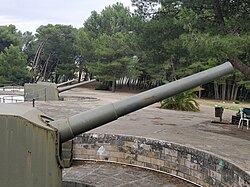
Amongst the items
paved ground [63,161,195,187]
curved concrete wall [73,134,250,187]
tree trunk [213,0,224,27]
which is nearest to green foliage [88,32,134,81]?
tree trunk [213,0,224,27]

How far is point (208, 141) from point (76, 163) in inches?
142

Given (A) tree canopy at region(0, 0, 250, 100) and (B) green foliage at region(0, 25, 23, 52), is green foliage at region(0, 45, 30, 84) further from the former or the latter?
(B) green foliage at region(0, 25, 23, 52)

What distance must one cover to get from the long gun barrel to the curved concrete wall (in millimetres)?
1881

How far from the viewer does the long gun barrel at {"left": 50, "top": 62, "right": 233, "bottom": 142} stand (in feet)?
12.4

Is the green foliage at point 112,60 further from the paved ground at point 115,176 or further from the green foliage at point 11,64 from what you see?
the paved ground at point 115,176

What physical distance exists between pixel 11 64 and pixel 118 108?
105 ft

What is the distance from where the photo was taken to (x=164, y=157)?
23.9 ft

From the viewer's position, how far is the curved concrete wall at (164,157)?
19.1ft

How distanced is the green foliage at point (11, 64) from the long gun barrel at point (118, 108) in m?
31.2

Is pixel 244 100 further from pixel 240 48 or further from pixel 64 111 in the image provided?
pixel 240 48

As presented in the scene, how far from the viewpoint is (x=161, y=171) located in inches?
288

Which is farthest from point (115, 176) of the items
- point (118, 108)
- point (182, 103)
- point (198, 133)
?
point (182, 103)

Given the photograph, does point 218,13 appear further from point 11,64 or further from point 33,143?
point 11,64

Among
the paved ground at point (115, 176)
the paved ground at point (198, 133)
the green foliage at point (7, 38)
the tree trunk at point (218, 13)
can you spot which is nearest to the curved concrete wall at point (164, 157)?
the paved ground at point (115, 176)
